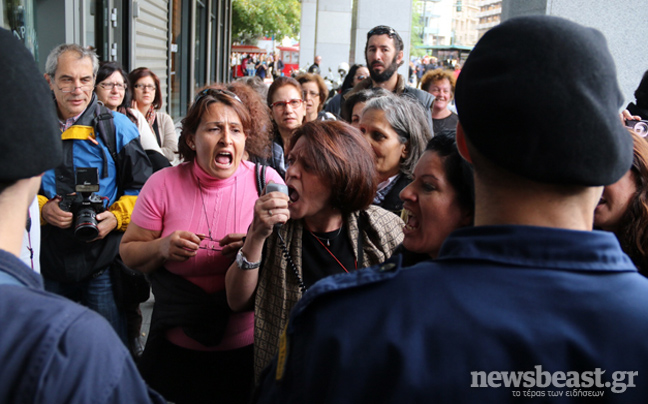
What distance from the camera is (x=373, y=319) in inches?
38.5

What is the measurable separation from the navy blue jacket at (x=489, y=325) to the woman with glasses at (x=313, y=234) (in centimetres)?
121

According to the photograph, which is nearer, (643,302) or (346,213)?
(643,302)

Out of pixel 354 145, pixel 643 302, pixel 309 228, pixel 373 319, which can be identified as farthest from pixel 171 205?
pixel 643 302

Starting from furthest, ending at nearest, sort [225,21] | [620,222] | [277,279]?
1. [225,21]
2. [277,279]
3. [620,222]

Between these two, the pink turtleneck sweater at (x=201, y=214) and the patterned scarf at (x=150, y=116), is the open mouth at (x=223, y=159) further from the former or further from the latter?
the patterned scarf at (x=150, y=116)

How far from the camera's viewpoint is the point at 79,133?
3.40 metres

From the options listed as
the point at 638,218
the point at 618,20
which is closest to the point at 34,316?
the point at 638,218

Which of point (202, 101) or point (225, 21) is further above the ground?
point (225, 21)

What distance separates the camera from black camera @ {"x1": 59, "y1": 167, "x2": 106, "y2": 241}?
3.15 meters

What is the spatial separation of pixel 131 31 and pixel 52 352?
8.36 meters

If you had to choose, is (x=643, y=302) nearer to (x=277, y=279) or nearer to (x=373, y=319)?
(x=373, y=319)

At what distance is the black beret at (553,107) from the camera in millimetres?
938

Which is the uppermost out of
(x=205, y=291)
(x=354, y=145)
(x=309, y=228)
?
(x=354, y=145)

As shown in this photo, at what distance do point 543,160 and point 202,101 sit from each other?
229cm
